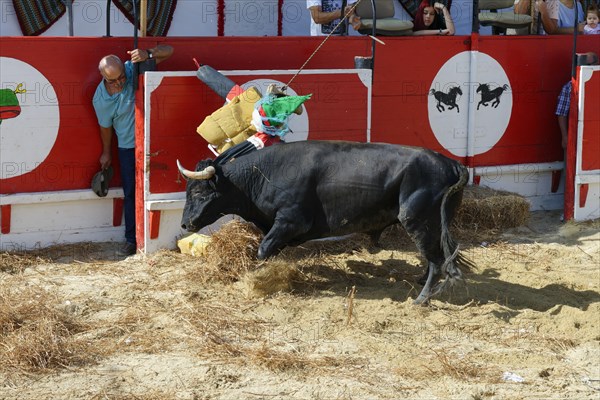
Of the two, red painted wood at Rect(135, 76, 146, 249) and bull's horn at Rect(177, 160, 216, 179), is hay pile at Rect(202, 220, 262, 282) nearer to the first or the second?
bull's horn at Rect(177, 160, 216, 179)

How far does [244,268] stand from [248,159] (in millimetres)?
790

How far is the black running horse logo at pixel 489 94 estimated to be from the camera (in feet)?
34.8

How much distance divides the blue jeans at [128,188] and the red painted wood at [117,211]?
0.27 feet

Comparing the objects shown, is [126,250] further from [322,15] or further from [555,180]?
[555,180]

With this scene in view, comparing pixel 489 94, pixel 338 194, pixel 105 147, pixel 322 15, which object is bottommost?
pixel 338 194

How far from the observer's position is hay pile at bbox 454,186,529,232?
9.84 metres

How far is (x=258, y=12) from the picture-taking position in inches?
455

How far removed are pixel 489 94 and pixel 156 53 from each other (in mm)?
3513

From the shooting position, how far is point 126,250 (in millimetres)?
8938

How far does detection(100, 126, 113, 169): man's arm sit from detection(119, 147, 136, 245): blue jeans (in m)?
0.10

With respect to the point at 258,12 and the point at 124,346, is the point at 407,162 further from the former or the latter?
the point at 258,12

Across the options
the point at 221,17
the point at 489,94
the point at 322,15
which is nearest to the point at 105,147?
the point at 322,15

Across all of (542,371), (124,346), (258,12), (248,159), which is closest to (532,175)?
(258,12)

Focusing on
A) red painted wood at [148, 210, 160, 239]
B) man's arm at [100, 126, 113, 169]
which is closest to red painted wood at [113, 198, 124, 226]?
man's arm at [100, 126, 113, 169]
